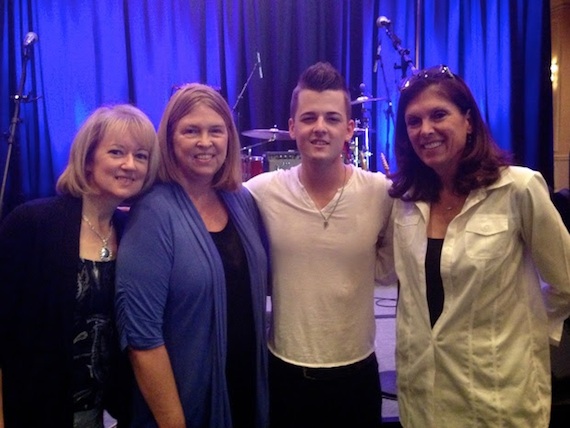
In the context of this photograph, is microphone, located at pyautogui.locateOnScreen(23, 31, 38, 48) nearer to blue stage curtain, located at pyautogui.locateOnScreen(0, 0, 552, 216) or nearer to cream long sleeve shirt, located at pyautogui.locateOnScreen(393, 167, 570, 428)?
blue stage curtain, located at pyautogui.locateOnScreen(0, 0, 552, 216)

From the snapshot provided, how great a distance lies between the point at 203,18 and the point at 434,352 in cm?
423

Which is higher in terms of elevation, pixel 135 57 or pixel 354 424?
pixel 135 57

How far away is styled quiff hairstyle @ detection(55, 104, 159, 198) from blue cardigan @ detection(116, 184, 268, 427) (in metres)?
0.16

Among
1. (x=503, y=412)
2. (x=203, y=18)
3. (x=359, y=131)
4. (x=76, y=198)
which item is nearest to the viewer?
(x=503, y=412)

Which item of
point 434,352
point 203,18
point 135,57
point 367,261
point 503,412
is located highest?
point 203,18

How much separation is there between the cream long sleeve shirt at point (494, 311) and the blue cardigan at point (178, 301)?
0.55 metres

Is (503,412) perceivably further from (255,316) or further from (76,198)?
(76,198)

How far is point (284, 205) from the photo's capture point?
1593 mm

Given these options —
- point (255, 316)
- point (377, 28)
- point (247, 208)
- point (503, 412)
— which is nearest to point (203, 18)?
point (377, 28)

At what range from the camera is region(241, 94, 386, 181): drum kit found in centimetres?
420

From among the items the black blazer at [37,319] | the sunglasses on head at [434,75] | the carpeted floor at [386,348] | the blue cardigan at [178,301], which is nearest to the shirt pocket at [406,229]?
the sunglasses on head at [434,75]

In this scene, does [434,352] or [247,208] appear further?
[247,208]

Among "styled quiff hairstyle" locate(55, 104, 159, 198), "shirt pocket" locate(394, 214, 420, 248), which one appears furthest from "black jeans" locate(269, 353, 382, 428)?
"styled quiff hairstyle" locate(55, 104, 159, 198)

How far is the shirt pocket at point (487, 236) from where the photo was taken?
1.27m
